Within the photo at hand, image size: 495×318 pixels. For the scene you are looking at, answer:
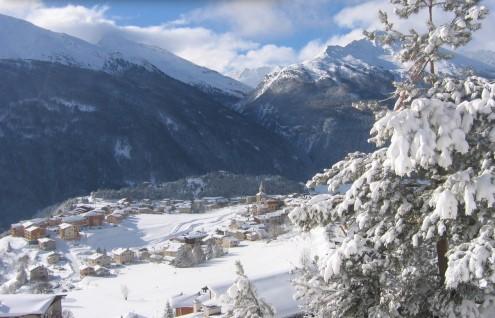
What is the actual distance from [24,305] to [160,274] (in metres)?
33.8

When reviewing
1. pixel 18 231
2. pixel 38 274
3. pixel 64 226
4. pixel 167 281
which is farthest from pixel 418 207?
pixel 18 231

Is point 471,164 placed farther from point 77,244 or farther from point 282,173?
point 282,173

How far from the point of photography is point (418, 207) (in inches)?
251

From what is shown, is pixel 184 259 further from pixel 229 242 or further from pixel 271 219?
pixel 271 219

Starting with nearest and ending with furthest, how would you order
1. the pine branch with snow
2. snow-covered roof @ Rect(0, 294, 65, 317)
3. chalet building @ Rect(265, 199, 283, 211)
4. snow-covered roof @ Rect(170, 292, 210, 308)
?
the pine branch with snow
snow-covered roof @ Rect(0, 294, 65, 317)
snow-covered roof @ Rect(170, 292, 210, 308)
chalet building @ Rect(265, 199, 283, 211)

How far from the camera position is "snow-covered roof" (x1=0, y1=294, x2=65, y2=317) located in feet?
57.6

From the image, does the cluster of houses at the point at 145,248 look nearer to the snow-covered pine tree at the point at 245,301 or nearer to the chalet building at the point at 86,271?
the chalet building at the point at 86,271

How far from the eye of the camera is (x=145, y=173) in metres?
179

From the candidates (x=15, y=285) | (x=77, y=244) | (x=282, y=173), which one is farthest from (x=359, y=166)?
(x=282, y=173)

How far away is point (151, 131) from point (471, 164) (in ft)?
647

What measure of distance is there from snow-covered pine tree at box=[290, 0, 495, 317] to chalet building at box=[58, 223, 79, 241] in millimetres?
72167

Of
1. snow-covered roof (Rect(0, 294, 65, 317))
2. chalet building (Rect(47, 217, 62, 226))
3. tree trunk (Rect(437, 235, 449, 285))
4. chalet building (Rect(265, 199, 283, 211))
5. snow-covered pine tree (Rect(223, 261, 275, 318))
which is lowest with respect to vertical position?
chalet building (Rect(47, 217, 62, 226))

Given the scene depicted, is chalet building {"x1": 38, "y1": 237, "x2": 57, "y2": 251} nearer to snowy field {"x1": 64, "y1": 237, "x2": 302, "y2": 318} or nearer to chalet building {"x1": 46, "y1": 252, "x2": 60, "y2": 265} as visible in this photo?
chalet building {"x1": 46, "y1": 252, "x2": 60, "y2": 265}

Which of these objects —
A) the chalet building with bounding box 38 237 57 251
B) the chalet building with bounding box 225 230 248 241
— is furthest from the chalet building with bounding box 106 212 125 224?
the chalet building with bounding box 225 230 248 241
